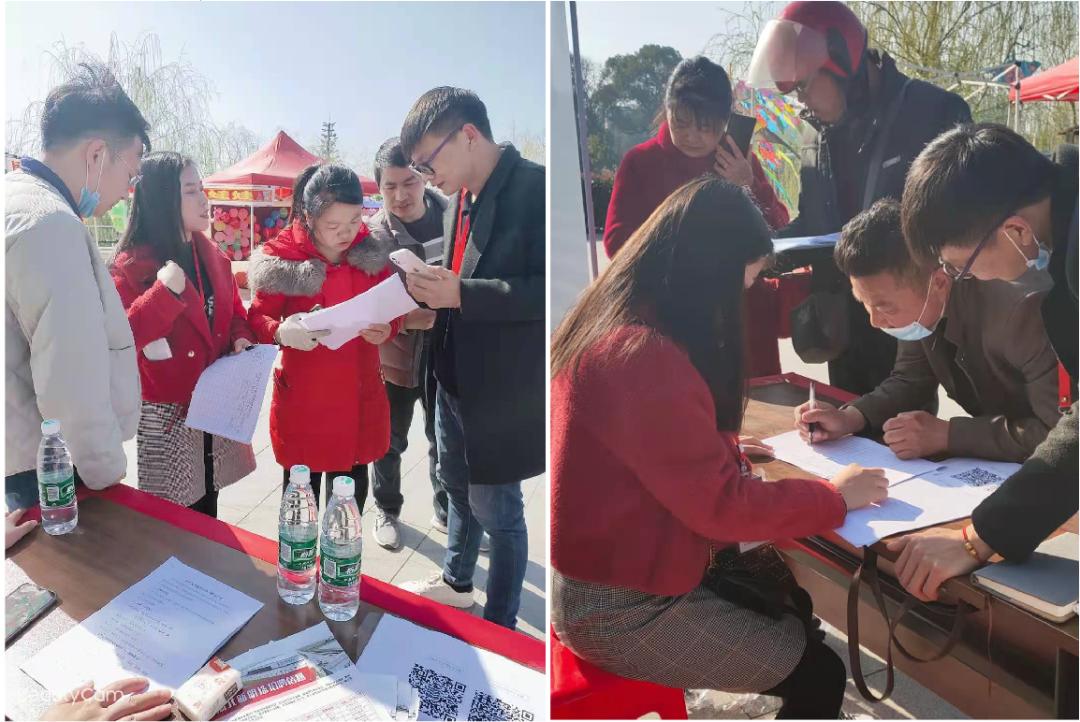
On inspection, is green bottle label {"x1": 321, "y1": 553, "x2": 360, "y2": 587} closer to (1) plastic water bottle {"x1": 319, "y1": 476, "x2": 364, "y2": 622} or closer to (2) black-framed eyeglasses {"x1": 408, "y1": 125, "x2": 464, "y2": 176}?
(1) plastic water bottle {"x1": 319, "y1": 476, "x2": 364, "y2": 622}

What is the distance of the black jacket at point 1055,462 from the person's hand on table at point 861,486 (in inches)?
5.3

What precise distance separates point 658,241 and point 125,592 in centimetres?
91

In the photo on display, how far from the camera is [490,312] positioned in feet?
4.96

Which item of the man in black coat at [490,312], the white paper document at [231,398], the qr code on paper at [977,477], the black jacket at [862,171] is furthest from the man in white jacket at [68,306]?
the qr code on paper at [977,477]

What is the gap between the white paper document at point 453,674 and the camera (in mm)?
873

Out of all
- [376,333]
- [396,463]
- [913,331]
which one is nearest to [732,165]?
[913,331]

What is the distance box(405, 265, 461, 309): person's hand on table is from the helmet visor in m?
0.68

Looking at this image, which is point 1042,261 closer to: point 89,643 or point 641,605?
point 641,605

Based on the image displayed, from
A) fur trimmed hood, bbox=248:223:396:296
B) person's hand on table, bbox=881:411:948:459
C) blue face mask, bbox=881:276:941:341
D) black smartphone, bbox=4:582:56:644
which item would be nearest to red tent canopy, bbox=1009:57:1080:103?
blue face mask, bbox=881:276:941:341

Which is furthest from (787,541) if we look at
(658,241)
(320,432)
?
(320,432)

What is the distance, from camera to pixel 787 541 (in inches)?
48.8

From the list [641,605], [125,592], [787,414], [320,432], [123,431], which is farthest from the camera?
[320,432]

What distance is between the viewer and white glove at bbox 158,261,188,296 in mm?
1677

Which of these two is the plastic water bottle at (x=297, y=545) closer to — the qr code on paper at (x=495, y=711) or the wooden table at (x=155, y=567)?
the wooden table at (x=155, y=567)
